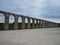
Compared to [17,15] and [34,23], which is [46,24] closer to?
[34,23]

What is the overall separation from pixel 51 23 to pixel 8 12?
32.1 meters

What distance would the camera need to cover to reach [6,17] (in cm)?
2177

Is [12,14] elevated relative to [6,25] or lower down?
elevated

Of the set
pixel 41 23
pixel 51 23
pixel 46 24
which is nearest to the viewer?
pixel 41 23

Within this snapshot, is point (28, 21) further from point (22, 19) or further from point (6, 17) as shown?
point (6, 17)

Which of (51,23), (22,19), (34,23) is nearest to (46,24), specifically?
(51,23)

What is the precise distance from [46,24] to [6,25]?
27.5 metres

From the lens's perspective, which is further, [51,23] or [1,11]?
[51,23]

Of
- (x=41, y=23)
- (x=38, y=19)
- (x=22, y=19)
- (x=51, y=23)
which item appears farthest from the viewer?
(x=51, y=23)

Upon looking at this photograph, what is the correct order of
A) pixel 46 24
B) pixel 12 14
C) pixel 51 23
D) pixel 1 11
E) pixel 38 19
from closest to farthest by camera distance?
pixel 1 11, pixel 12 14, pixel 38 19, pixel 46 24, pixel 51 23

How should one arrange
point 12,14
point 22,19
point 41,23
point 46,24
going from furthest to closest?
point 46,24 → point 41,23 → point 22,19 → point 12,14

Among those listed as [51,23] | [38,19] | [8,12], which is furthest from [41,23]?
[8,12]

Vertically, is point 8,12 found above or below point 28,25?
above

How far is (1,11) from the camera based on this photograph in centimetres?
2102
